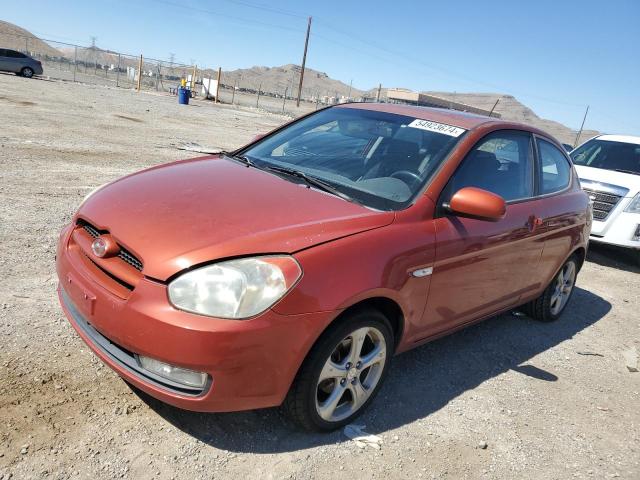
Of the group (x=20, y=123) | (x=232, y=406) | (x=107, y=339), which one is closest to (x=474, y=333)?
(x=232, y=406)

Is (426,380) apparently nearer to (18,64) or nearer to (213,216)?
(213,216)

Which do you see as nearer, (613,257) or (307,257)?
(307,257)

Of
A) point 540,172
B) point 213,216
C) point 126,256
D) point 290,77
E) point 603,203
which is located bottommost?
point 126,256

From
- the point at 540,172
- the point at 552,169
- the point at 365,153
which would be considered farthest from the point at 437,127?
the point at 552,169

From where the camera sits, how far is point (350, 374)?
2.83 meters

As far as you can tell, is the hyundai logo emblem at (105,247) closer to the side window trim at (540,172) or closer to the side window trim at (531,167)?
the side window trim at (531,167)

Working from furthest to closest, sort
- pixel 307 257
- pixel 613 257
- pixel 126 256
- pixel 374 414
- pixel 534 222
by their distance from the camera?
pixel 613 257, pixel 534 222, pixel 374 414, pixel 126 256, pixel 307 257

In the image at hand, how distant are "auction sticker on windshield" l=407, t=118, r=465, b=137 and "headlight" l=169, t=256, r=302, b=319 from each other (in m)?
1.77

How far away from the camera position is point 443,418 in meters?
3.20

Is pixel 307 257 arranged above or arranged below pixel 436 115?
below

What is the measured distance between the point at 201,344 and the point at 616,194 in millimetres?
7305

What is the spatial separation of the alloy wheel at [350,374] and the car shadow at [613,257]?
6234 millimetres

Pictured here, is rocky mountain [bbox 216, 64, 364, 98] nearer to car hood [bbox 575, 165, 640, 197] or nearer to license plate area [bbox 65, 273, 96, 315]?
car hood [bbox 575, 165, 640, 197]

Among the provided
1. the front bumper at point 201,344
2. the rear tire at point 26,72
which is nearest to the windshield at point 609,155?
the front bumper at point 201,344
